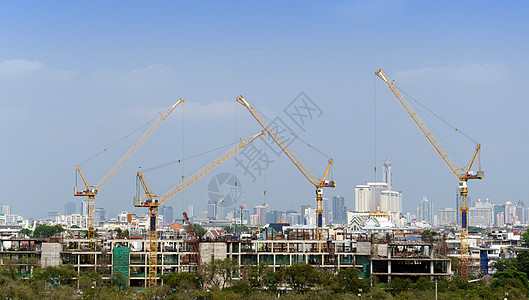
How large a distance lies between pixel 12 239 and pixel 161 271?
2096 centimetres

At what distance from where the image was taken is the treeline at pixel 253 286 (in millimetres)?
67062

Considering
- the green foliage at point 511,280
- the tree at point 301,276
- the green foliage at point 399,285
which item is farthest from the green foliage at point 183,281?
the green foliage at point 511,280

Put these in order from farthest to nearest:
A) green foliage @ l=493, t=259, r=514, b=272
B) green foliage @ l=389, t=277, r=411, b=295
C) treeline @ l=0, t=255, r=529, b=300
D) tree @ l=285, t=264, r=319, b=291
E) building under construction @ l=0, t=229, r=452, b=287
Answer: green foliage @ l=493, t=259, r=514, b=272
building under construction @ l=0, t=229, r=452, b=287
green foliage @ l=389, t=277, r=411, b=295
tree @ l=285, t=264, r=319, b=291
treeline @ l=0, t=255, r=529, b=300

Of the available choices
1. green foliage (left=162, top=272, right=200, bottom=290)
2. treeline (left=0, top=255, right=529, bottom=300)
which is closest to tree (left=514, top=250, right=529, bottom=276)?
treeline (left=0, top=255, right=529, bottom=300)

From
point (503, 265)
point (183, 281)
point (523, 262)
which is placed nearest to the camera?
point (183, 281)

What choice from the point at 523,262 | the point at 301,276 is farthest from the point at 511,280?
the point at 523,262

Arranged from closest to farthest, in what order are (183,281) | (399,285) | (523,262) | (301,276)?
(301,276) → (183,281) → (399,285) → (523,262)

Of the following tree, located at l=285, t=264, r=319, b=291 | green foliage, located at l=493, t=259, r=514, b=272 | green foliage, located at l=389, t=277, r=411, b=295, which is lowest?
green foliage, located at l=493, t=259, r=514, b=272

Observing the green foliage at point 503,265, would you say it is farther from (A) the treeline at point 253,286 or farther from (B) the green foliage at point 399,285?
(B) the green foliage at point 399,285

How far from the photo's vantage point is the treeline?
67062mm

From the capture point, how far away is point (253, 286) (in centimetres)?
7488

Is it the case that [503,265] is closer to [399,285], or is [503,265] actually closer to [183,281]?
[399,285]

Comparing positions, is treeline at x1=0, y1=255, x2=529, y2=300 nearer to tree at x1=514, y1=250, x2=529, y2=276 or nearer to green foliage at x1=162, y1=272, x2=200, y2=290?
green foliage at x1=162, y1=272, x2=200, y2=290

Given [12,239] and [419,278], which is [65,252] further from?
[419,278]
